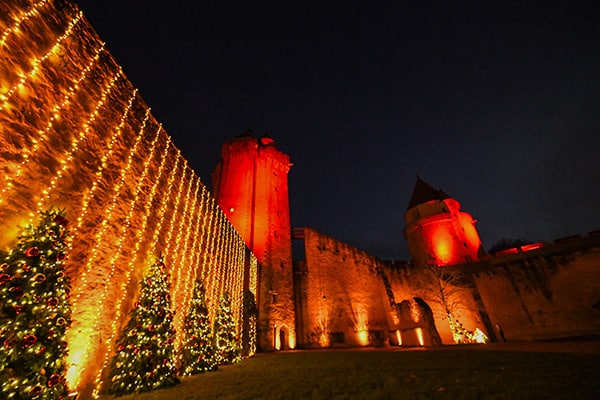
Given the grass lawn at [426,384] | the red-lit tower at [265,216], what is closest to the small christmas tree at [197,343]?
the grass lawn at [426,384]

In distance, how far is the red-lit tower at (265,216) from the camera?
14.1 m

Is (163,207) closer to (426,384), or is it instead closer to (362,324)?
(426,384)

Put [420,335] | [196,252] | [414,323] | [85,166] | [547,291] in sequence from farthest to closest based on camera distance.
→ [547,291]
[414,323]
[420,335]
[196,252]
[85,166]

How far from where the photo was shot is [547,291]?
46.9 ft

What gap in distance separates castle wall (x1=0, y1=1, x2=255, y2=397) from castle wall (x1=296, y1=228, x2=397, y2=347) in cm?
1024

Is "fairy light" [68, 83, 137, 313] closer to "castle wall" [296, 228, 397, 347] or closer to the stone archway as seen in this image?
the stone archway

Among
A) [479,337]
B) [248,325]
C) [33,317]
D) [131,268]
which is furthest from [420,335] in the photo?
[33,317]

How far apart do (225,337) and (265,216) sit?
30.8 feet

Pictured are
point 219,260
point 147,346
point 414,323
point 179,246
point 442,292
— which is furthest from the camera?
point 442,292

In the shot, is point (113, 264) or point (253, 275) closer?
point (113, 264)

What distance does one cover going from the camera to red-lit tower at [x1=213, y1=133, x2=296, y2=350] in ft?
46.2

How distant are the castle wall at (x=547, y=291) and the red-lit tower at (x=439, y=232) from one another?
6.70 m

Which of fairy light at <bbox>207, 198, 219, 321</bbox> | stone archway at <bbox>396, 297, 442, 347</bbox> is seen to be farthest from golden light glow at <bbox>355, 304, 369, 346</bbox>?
fairy light at <bbox>207, 198, 219, 321</bbox>

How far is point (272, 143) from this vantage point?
66.3 feet
